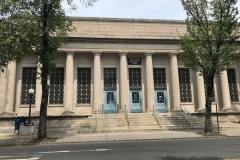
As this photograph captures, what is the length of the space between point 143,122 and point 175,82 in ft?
23.8

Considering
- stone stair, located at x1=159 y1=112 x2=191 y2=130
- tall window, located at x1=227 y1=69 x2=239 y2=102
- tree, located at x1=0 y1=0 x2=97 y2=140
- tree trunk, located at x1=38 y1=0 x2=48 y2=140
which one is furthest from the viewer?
tall window, located at x1=227 y1=69 x2=239 y2=102

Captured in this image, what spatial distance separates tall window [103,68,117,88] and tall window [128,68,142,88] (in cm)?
172

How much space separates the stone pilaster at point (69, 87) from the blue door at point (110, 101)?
3.87m

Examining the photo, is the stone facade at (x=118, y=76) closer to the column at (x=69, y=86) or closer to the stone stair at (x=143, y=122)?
the column at (x=69, y=86)

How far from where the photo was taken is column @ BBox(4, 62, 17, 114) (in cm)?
2575

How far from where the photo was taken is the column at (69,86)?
26.4m

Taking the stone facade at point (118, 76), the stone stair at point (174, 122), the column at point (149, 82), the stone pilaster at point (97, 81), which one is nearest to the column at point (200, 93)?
the stone facade at point (118, 76)

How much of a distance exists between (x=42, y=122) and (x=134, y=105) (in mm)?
13593

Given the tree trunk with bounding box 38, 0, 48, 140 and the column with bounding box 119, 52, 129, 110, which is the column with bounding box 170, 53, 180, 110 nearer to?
the column with bounding box 119, 52, 129, 110

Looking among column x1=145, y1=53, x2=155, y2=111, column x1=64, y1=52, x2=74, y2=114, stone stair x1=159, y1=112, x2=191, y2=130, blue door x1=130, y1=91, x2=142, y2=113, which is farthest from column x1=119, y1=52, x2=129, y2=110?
column x1=64, y1=52, x2=74, y2=114

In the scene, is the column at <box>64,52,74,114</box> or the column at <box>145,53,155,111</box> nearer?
the column at <box>64,52,74,114</box>

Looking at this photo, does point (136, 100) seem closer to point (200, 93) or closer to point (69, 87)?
point (200, 93)

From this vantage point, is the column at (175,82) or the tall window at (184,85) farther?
the tall window at (184,85)

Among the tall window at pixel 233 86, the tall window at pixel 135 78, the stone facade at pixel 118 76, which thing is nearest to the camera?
the stone facade at pixel 118 76
